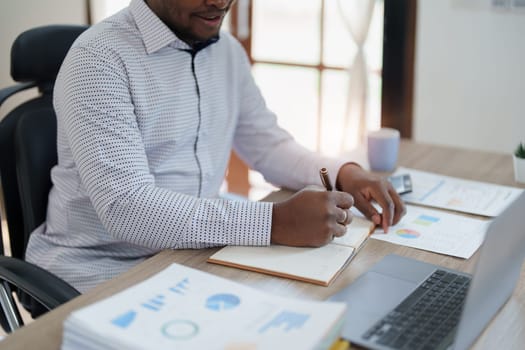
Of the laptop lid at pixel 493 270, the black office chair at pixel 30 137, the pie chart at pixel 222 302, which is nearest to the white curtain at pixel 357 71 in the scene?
the black office chair at pixel 30 137

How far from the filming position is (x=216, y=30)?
5.34 ft

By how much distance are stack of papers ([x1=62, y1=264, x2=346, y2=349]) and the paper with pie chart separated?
1.56 ft

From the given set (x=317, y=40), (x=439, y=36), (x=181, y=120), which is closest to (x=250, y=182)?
(x=317, y=40)

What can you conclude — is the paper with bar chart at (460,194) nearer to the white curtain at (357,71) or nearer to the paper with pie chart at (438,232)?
the paper with pie chart at (438,232)

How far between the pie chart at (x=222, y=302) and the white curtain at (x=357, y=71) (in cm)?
204

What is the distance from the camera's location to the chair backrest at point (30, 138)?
1634mm

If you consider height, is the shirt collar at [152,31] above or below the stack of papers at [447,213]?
above

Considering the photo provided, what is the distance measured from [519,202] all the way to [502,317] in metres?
0.25

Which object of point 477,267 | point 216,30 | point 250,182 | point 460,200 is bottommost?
point 250,182

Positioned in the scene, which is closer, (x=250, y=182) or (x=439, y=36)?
(x=439, y=36)

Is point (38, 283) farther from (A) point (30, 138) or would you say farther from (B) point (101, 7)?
(B) point (101, 7)

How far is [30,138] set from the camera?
64.6 inches

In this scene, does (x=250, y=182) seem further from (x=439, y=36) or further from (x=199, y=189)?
(x=199, y=189)

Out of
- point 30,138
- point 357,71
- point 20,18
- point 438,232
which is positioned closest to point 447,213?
point 438,232
